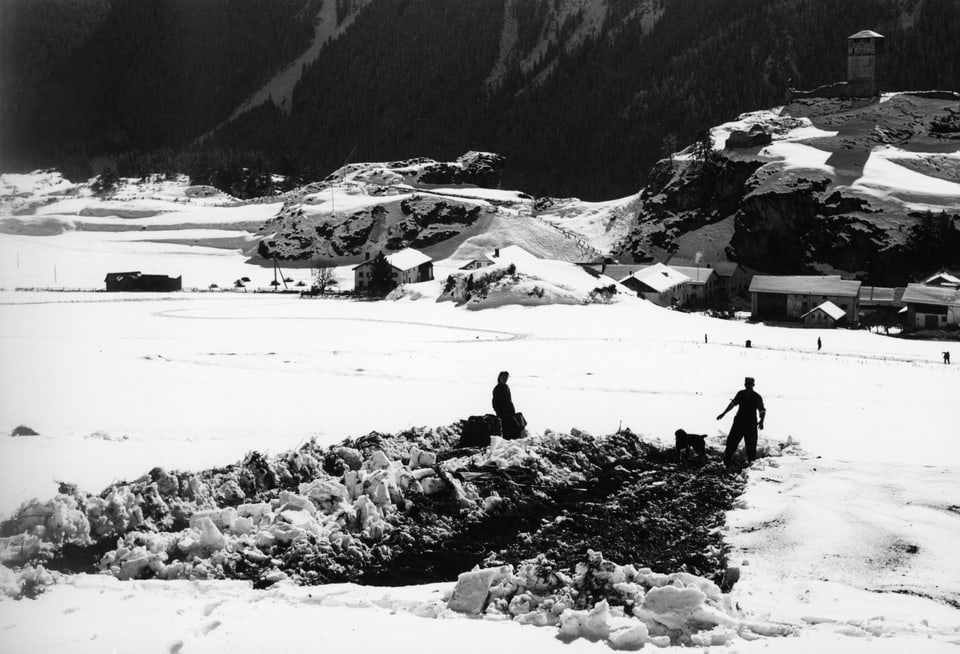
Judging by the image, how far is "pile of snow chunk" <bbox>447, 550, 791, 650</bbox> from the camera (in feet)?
29.6

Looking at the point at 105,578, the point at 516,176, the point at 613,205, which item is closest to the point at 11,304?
the point at 105,578

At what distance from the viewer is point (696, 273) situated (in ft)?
260

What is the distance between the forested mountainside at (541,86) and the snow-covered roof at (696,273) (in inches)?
1735

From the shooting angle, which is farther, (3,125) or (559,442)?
(559,442)

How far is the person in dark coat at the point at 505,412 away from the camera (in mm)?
16688

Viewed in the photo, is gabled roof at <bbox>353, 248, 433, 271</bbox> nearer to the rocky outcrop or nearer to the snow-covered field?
the rocky outcrop

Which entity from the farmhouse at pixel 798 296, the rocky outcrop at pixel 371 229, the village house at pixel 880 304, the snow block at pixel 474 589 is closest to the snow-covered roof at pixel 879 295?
the village house at pixel 880 304

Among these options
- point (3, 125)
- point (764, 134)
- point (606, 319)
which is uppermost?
point (764, 134)

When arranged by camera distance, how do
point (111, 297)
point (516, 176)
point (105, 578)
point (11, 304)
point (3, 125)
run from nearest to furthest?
point (105, 578), point (3, 125), point (11, 304), point (111, 297), point (516, 176)

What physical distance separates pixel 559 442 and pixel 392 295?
50481 millimetres

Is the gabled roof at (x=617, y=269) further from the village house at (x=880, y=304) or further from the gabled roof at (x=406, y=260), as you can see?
the village house at (x=880, y=304)

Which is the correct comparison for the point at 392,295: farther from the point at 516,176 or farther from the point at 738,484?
the point at 516,176

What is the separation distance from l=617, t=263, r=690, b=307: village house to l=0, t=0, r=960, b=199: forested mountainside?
49.3 m

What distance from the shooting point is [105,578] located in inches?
409
